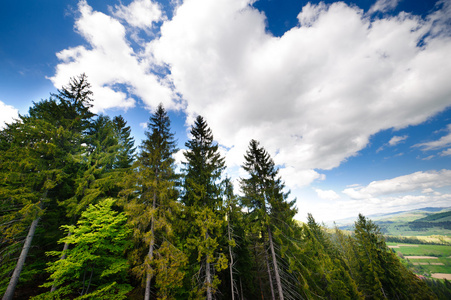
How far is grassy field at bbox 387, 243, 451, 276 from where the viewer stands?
343 ft

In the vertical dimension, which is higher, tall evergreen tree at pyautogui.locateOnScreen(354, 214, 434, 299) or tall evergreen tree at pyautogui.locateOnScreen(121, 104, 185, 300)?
tall evergreen tree at pyautogui.locateOnScreen(121, 104, 185, 300)

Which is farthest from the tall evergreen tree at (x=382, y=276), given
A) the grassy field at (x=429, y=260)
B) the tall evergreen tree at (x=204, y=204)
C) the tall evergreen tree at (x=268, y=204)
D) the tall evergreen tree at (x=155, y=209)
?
the grassy field at (x=429, y=260)

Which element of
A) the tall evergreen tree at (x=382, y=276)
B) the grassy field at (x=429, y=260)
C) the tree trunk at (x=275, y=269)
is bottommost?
the grassy field at (x=429, y=260)

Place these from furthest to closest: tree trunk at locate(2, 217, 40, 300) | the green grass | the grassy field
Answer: the green grass < the grassy field < tree trunk at locate(2, 217, 40, 300)

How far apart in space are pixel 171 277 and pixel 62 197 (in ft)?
40.2

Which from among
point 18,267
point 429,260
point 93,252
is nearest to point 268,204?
point 93,252

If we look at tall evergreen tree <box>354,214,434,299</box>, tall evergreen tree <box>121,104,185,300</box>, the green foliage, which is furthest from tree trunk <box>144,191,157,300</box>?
tall evergreen tree <box>354,214,434,299</box>

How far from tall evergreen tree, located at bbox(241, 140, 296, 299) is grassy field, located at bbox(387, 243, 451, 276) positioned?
13550cm

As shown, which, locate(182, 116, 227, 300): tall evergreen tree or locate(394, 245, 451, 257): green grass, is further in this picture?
locate(394, 245, 451, 257): green grass

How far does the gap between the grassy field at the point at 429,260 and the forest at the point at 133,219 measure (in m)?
136

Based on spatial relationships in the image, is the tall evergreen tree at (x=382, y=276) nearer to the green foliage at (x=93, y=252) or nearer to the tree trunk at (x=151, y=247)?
the tree trunk at (x=151, y=247)

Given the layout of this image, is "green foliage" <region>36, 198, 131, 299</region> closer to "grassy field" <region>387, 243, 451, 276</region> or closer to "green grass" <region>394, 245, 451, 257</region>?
"grassy field" <region>387, 243, 451, 276</region>

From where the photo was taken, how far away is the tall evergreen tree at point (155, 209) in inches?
401

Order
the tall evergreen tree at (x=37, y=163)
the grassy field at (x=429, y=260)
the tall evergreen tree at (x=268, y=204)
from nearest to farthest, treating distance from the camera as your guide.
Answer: the tall evergreen tree at (x=37, y=163), the tall evergreen tree at (x=268, y=204), the grassy field at (x=429, y=260)
